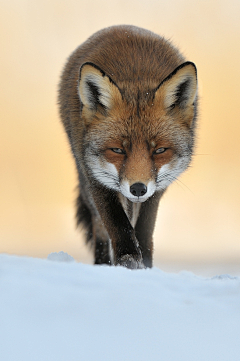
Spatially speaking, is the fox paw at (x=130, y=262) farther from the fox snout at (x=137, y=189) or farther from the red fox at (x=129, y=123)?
the fox snout at (x=137, y=189)

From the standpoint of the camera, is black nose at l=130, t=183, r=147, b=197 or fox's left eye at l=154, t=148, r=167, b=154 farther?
fox's left eye at l=154, t=148, r=167, b=154

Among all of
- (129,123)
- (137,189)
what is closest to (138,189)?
(137,189)

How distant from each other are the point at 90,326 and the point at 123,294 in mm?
301

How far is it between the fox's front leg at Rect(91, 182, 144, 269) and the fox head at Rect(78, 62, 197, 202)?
0.62ft

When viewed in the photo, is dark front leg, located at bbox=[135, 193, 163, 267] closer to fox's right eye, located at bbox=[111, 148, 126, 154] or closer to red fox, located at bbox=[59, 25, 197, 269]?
red fox, located at bbox=[59, 25, 197, 269]

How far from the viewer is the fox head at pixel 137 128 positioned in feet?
12.7

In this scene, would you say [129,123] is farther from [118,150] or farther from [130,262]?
[130,262]

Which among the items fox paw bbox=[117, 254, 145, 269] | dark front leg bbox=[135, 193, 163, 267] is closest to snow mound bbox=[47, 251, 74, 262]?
fox paw bbox=[117, 254, 145, 269]

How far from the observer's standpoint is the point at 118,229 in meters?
4.29

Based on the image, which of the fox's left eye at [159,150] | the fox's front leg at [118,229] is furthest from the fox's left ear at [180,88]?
the fox's front leg at [118,229]

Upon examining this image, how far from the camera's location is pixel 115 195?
448cm

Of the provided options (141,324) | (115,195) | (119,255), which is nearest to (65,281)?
(141,324)

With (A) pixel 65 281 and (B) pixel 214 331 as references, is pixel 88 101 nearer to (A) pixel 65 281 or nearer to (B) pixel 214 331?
(A) pixel 65 281

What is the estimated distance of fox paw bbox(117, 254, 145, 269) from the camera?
402 centimetres
